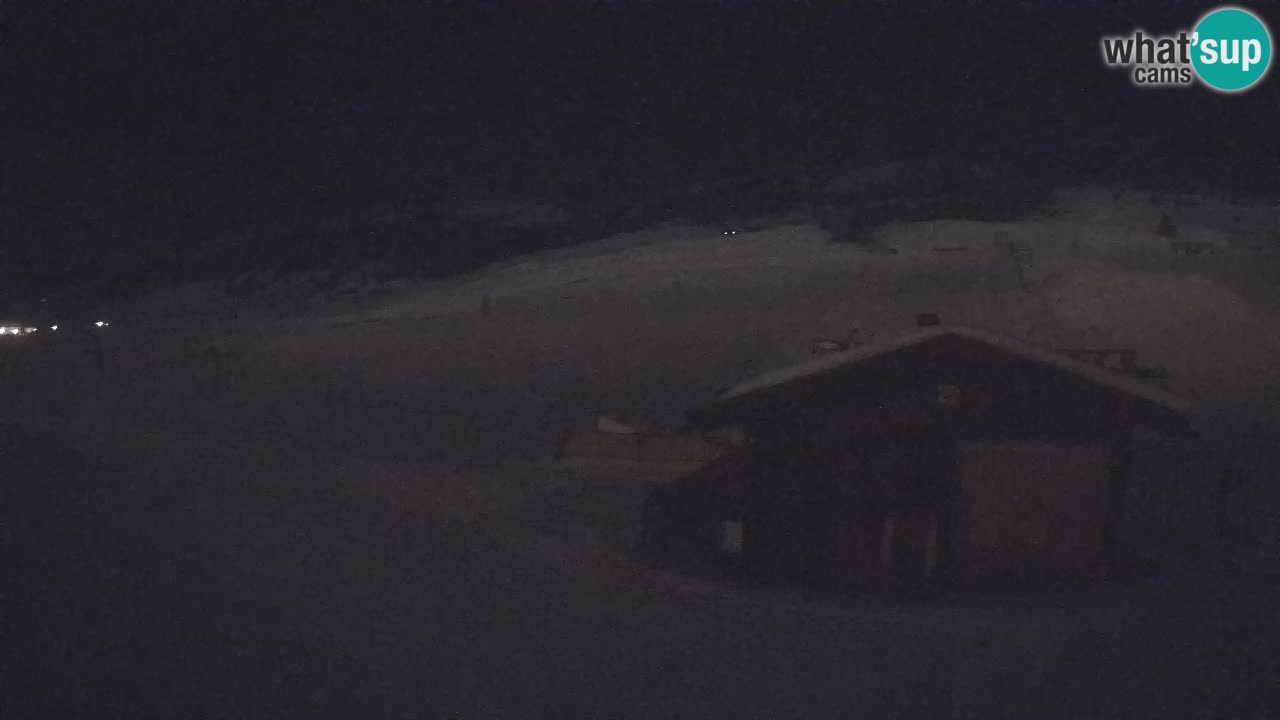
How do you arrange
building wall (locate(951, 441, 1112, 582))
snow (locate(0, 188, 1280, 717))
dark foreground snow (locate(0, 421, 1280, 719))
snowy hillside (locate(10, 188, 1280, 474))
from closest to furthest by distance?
dark foreground snow (locate(0, 421, 1280, 719)) < snow (locate(0, 188, 1280, 717)) < building wall (locate(951, 441, 1112, 582)) < snowy hillside (locate(10, 188, 1280, 474))

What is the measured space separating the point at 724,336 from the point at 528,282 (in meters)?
11.9

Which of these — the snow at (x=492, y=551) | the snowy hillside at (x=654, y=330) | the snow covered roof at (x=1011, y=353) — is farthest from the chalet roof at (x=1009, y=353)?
the snowy hillside at (x=654, y=330)

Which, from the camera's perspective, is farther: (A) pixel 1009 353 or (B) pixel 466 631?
(A) pixel 1009 353

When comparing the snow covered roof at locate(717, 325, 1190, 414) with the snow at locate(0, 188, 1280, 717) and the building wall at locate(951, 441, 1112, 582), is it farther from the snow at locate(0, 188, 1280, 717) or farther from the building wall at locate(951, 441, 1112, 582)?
the building wall at locate(951, 441, 1112, 582)

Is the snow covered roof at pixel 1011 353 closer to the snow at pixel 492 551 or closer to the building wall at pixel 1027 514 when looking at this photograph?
the snow at pixel 492 551

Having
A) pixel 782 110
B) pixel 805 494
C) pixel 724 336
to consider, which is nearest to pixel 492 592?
pixel 805 494

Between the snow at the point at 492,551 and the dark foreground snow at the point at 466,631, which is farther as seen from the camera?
the snow at the point at 492,551

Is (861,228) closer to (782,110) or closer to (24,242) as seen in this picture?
(782,110)

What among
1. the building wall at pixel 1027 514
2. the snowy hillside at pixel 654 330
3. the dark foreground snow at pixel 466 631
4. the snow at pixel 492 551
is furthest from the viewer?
the snowy hillside at pixel 654 330

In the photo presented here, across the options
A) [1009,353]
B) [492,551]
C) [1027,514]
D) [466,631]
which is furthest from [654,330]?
[466,631]

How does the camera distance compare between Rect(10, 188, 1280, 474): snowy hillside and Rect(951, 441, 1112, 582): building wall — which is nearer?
Rect(951, 441, 1112, 582): building wall

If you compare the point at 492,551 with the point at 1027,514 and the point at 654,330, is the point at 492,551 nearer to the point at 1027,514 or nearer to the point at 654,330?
the point at 1027,514

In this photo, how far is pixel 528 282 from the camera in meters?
Result: 43.1

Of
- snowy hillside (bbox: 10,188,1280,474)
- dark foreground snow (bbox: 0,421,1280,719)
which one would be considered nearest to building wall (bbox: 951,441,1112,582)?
dark foreground snow (bbox: 0,421,1280,719)
